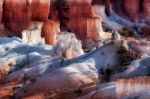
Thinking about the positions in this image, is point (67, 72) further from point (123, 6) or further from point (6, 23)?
point (123, 6)

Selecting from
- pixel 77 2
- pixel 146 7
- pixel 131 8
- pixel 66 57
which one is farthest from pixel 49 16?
pixel 66 57

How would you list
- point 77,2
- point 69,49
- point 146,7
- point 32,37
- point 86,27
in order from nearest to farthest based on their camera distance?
point 69,49
point 32,37
point 86,27
point 77,2
point 146,7

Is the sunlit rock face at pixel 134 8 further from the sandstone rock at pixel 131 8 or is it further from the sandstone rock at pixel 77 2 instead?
the sandstone rock at pixel 77 2

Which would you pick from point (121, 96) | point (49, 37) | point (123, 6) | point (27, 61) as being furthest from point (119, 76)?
point (123, 6)

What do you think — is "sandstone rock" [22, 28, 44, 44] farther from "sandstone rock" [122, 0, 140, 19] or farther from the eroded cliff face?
"sandstone rock" [122, 0, 140, 19]

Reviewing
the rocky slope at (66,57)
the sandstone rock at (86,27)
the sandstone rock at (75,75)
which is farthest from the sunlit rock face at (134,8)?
the sandstone rock at (75,75)

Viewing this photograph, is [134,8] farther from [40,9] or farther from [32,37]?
[32,37]

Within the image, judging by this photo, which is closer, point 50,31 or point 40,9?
point 50,31

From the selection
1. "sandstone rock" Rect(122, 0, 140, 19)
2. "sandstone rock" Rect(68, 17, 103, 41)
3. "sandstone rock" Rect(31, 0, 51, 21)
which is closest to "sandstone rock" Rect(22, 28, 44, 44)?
"sandstone rock" Rect(31, 0, 51, 21)
